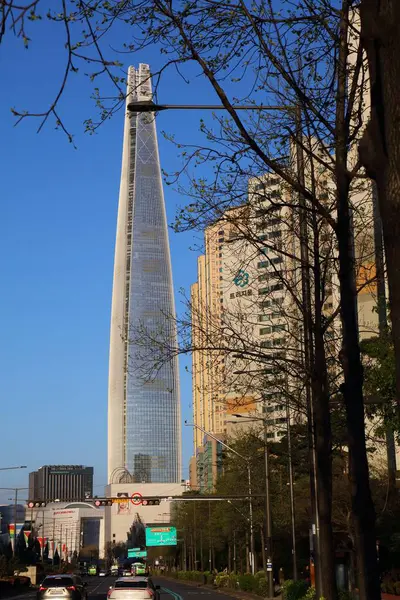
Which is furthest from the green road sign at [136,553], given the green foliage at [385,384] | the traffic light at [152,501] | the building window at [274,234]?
the building window at [274,234]

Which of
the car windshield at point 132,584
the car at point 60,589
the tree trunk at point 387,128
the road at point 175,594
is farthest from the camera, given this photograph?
the road at point 175,594

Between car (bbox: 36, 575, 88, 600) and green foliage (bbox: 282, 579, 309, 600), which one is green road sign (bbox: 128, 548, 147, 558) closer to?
car (bbox: 36, 575, 88, 600)

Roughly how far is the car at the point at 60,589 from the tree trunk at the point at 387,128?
99.9 ft

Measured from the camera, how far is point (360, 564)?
628 inches

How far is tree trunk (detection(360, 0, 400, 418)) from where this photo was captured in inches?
264

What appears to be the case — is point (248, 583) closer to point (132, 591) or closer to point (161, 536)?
point (132, 591)

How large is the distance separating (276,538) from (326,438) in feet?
161

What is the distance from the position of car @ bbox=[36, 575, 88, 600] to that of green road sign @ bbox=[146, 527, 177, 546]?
3282 inches

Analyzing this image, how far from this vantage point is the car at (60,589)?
34.7m

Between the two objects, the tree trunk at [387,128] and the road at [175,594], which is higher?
the tree trunk at [387,128]

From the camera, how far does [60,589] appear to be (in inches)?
1368

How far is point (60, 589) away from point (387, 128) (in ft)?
102

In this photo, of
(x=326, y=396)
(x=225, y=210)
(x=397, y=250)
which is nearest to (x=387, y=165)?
(x=397, y=250)

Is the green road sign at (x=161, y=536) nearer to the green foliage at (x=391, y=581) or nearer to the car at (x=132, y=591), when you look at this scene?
the green foliage at (x=391, y=581)
